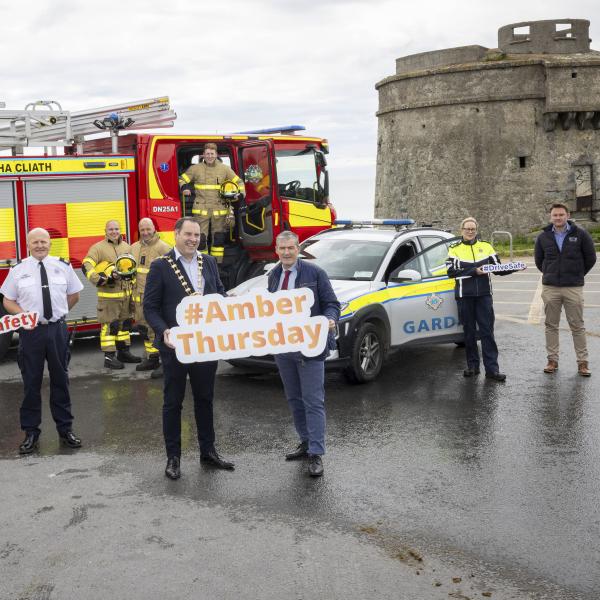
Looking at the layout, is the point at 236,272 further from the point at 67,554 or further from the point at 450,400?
the point at 67,554

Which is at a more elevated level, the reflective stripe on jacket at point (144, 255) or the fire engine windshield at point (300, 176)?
the fire engine windshield at point (300, 176)

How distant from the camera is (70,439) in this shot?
740cm

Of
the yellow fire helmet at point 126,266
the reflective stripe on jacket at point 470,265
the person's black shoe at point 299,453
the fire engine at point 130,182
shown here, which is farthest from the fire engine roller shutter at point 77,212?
the person's black shoe at point 299,453

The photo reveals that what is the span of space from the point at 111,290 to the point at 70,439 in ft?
12.5

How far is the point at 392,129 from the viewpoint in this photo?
4128 centimetres

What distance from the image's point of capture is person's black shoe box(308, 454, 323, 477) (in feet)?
21.4

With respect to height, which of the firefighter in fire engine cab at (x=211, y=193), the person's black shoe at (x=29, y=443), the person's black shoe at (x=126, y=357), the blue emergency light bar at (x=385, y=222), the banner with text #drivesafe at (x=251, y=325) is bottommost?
the person's black shoe at (x=29, y=443)

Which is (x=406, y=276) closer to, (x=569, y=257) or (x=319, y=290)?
(x=569, y=257)

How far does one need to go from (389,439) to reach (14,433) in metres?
3.36

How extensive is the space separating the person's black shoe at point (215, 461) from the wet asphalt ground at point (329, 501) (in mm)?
100

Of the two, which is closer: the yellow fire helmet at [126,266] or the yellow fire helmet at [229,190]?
the yellow fire helmet at [126,266]

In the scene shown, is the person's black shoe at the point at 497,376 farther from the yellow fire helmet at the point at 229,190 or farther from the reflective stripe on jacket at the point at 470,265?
the yellow fire helmet at the point at 229,190

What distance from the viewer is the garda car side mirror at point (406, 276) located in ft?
33.3

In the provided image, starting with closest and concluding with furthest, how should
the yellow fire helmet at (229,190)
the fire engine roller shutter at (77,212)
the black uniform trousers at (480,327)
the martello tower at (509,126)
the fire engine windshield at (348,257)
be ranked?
the black uniform trousers at (480,327) → the fire engine windshield at (348,257) → the fire engine roller shutter at (77,212) → the yellow fire helmet at (229,190) → the martello tower at (509,126)
